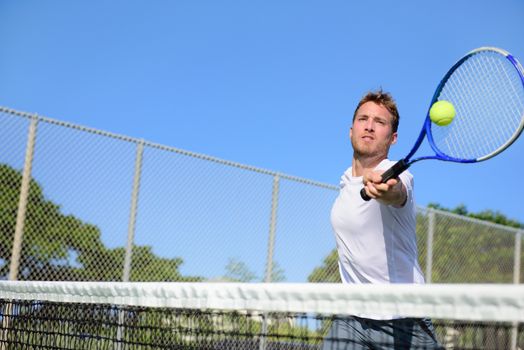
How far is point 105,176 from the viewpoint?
22.8 feet

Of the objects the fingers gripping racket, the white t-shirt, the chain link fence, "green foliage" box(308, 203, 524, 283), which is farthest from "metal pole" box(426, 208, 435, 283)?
the white t-shirt

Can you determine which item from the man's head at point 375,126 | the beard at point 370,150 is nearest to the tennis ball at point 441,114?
the man's head at point 375,126

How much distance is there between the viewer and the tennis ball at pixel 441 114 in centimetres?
367

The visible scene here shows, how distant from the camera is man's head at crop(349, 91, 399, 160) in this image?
11.0ft

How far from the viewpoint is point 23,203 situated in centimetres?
641

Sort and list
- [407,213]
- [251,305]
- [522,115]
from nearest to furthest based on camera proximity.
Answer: [251,305], [407,213], [522,115]

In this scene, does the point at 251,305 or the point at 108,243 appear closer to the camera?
the point at 251,305

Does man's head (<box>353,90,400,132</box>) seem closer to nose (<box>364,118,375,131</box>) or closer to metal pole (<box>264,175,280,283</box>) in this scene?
nose (<box>364,118,375,131</box>)

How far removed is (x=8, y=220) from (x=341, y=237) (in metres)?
4.15

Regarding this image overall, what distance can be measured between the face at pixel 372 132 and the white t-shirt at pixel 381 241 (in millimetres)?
139

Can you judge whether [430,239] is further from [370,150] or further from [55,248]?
[370,150]

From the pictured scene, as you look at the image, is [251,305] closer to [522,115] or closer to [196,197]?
[522,115]

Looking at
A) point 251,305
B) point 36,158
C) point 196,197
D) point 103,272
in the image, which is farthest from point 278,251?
point 251,305

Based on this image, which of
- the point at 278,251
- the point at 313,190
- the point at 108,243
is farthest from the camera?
the point at 313,190
